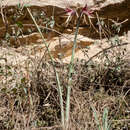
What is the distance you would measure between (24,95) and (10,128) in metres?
0.29

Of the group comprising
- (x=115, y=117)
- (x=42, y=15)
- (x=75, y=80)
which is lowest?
(x=115, y=117)

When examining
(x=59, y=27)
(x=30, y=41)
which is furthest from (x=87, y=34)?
(x=30, y=41)

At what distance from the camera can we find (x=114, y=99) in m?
2.58

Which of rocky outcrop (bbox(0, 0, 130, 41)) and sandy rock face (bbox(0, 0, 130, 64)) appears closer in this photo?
sandy rock face (bbox(0, 0, 130, 64))

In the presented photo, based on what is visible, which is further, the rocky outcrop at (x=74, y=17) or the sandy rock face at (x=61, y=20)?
the rocky outcrop at (x=74, y=17)

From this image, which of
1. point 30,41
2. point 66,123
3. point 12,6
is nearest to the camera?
point 66,123

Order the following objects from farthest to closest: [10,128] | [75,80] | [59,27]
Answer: [59,27] < [75,80] < [10,128]

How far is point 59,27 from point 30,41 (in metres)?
0.57

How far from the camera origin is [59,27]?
4.36 meters

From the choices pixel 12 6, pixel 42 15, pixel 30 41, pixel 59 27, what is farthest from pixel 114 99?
pixel 12 6

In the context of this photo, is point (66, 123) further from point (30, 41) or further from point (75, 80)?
point (30, 41)

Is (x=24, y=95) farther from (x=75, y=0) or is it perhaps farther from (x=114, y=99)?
(x=75, y=0)

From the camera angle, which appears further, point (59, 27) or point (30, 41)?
point (59, 27)

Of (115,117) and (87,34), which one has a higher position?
(87,34)
